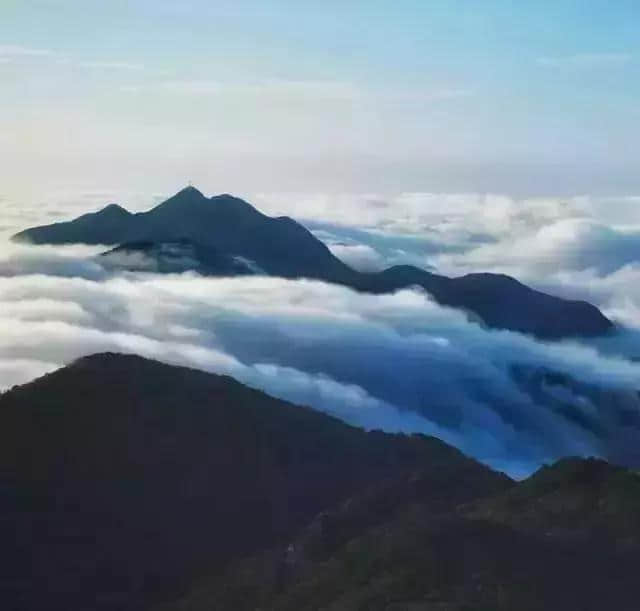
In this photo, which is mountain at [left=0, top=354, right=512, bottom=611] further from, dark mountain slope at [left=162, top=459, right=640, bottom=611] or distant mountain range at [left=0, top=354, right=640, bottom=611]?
dark mountain slope at [left=162, top=459, right=640, bottom=611]

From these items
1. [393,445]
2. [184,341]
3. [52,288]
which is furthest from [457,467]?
[52,288]

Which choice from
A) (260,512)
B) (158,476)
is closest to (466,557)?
(260,512)

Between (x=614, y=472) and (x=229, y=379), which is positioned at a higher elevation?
(x=229, y=379)

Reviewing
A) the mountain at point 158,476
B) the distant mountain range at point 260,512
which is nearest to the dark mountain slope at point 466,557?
the distant mountain range at point 260,512

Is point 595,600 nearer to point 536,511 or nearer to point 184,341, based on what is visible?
point 536,511

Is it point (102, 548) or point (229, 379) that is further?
point (229, 379)

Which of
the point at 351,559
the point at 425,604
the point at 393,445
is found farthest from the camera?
the point at 393,445

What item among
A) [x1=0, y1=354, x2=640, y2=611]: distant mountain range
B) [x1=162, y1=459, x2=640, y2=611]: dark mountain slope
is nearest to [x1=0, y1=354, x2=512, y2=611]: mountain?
[x1=0, y1=354, x2=640, y2=611]: distant mountain range
